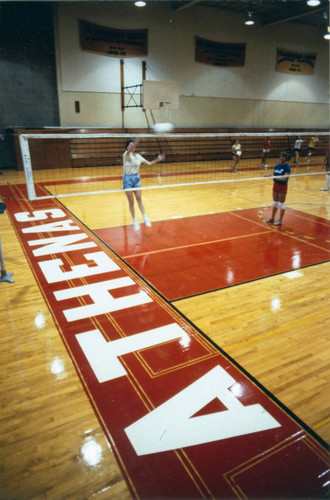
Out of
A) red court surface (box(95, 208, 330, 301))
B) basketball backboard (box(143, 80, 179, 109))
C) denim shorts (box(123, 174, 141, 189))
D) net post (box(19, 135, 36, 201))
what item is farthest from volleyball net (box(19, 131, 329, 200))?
net post (box(19, 135, 36, 201))

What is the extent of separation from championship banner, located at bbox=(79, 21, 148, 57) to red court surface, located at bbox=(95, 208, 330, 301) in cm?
1232

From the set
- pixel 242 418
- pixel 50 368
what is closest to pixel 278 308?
pixel 242 418

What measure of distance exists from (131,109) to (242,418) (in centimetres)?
1745

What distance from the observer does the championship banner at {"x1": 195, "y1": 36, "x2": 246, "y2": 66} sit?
719 inches

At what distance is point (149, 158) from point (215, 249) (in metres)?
12.5

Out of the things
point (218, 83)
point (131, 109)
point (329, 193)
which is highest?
point (218, 83)

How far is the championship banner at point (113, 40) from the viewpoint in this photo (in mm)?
15453

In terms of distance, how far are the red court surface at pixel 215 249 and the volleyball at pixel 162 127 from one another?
11.2 m

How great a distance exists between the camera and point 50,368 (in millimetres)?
3338

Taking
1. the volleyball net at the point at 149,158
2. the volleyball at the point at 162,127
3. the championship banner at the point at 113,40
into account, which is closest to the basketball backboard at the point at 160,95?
the volleyball at the point at 162,127

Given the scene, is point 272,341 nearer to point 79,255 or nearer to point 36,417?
point 36,417

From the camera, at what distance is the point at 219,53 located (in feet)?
61.5

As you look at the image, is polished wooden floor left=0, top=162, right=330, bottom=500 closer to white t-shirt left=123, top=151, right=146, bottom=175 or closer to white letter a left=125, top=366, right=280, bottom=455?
white letter a left=125, top=366, right=280, bottom=455

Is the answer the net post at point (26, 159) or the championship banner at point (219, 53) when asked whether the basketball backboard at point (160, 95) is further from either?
the net post at point (26, 159)
